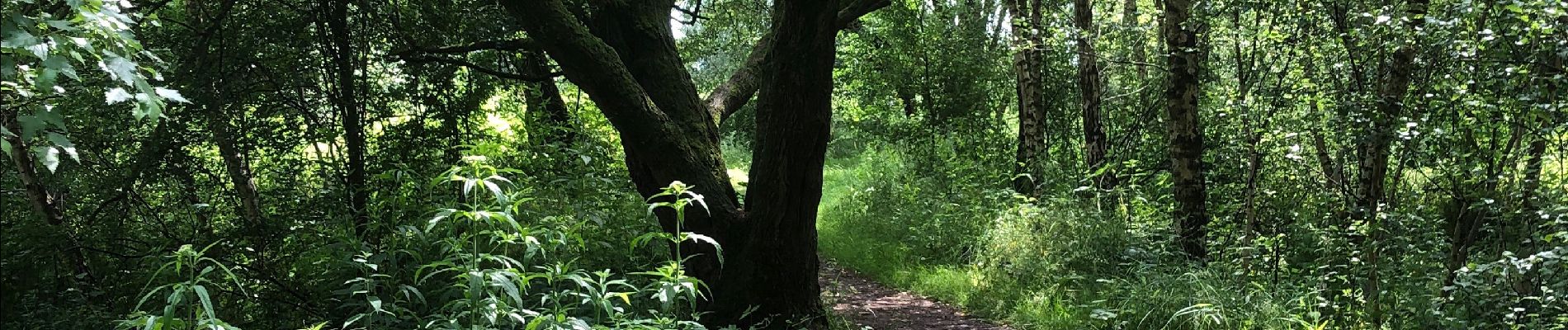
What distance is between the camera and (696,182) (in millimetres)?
5344

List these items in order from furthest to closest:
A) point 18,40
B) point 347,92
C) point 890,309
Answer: point 890,309
point 347,92
point 18,40

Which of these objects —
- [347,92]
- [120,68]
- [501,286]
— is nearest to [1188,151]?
[501,286]

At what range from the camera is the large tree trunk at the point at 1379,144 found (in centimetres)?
508

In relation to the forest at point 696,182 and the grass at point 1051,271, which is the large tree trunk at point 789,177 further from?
the grass at point 1051,271

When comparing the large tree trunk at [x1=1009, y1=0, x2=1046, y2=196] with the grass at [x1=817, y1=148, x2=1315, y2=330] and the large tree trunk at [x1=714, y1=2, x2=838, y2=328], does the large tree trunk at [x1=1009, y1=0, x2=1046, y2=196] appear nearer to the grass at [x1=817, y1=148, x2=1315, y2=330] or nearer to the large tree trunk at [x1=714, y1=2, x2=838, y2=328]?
the grass at [x1=817, y1=148, x2=1315, y2=330]

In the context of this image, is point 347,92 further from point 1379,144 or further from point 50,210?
point 1379,144

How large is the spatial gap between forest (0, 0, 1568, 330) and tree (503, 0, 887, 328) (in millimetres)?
18

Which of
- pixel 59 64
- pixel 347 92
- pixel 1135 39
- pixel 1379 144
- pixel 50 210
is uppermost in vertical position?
pixel 1135 39

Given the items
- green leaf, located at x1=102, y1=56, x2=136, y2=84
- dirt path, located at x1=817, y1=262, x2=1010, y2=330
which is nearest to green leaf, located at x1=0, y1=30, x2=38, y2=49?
green leaf, located at x1=102, y1=56, x2=136, y2=84

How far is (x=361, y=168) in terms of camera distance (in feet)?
18.0

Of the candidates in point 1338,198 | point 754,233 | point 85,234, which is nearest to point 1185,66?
point 1338,198

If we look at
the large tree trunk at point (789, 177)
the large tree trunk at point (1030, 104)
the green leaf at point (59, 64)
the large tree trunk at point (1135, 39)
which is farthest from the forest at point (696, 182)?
the large tree trunk at point (1135, 39)

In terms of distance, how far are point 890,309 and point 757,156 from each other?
9.14 feet

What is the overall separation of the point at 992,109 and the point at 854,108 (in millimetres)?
3189
